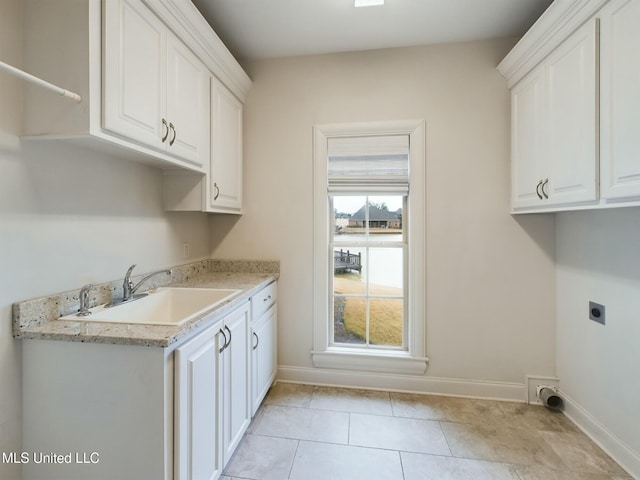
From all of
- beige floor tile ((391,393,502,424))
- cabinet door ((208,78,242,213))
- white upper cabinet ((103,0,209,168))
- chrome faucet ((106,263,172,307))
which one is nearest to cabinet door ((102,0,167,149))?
white upper cabinet ((103,0,209,168))

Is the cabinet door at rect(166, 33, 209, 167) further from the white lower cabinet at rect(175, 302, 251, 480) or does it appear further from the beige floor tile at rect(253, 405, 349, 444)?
the beige floor tile at rect(253, 405, 349, 444)

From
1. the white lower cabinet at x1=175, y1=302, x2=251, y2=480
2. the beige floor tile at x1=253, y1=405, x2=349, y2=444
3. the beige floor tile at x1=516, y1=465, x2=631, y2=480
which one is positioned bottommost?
the beige floor tile at x1=516, y1=465, x2=631, y2=480

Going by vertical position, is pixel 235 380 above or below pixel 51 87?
below

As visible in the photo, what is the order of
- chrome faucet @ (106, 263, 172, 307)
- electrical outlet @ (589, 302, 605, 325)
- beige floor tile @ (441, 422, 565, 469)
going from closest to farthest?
chrome faucet @ (106, 263, 172, 307) < beige floor tile @ (441, 422, 565, 469) < electrical outlet @ (589, 302, 605, 325)

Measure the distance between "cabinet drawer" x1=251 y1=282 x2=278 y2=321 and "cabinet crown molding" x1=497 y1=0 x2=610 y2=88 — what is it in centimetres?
236

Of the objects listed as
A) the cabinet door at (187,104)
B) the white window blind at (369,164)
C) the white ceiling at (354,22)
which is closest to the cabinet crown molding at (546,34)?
the white ceiling at (354,22)

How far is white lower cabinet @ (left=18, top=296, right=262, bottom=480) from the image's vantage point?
1054 millimetres

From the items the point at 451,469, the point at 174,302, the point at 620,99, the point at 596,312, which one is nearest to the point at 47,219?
the point at 174,302

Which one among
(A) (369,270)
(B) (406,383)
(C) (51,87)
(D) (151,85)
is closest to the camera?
(C) (51,87)

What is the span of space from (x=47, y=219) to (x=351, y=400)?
7.06ft

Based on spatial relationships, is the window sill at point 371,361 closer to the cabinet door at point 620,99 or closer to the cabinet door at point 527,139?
the cabinet door at point 527,139

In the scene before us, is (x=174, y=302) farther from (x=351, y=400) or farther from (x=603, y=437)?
(x=603, y=437)

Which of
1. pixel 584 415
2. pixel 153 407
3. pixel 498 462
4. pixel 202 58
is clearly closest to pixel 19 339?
pixel 153 407

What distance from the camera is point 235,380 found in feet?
5.32
